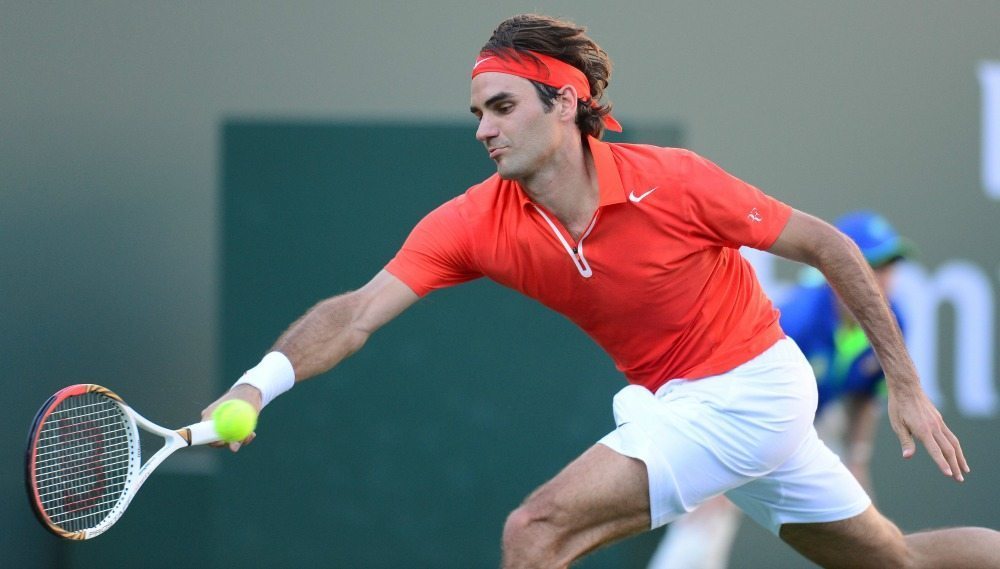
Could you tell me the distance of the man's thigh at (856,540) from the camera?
3.85m

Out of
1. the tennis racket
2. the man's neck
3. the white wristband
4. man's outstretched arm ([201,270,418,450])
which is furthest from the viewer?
the man's neck

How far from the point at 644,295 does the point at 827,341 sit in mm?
1733

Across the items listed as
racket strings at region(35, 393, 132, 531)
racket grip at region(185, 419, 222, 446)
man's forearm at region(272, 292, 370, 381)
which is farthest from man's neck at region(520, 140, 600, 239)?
racket strings at region(35, 393, 132, 531)

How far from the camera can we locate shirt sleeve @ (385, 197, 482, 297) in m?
3.74

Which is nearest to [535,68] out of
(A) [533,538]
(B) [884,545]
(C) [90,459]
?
(A) [533,538]

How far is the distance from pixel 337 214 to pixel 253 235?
333 millimetres

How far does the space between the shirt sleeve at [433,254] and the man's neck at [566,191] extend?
0.21m

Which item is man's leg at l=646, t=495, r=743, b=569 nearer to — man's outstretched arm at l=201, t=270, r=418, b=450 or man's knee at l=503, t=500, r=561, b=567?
man's knee at l=503, t=500, r=561, b=567

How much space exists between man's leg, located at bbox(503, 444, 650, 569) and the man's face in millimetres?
747

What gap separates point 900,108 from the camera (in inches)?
254

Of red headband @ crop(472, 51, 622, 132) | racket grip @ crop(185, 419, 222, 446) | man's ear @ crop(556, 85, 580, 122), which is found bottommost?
racket grip @ crop(185, 419, 222, 446)

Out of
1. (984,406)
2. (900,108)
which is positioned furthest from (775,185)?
(984,406)

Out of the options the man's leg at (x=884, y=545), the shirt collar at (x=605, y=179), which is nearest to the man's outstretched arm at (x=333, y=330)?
the shirt collar at (x=605, y=179)

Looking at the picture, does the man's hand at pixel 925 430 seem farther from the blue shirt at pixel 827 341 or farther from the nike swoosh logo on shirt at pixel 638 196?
the blue shirt at pixel 827 341
